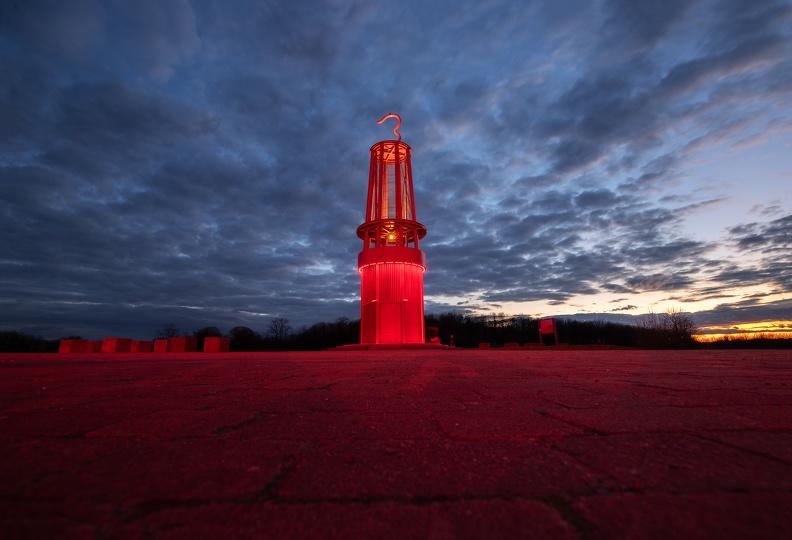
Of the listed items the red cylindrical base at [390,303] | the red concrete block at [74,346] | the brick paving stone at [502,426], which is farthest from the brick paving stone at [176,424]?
the red cylindrical base at [390,303]

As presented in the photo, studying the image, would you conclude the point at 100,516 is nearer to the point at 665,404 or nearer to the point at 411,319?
the point at 665,404

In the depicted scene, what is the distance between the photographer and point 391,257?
1803 cm

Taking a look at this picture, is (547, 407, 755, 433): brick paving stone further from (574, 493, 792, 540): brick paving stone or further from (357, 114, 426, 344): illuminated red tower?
(357, 114, 426, 344): illuminated red tower

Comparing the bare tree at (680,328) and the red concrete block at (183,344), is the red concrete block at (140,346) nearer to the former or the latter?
the red concrete block at (183,344)

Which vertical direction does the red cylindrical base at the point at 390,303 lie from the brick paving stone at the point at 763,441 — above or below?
above

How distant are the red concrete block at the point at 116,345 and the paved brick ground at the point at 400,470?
47.9 ft

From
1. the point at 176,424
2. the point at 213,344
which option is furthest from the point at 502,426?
the point at 213,344

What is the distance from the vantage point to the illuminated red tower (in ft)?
59.5

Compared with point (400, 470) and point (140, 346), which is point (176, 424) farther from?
point (140, 346)

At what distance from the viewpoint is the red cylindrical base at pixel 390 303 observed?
18047 millimetres

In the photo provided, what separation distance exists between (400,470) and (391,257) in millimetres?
17042

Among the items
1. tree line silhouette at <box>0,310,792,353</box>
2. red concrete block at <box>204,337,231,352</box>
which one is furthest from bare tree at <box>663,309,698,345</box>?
red concrete block at <box>204,337,231,352</box>

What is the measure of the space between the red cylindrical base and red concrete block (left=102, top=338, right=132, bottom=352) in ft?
29.6

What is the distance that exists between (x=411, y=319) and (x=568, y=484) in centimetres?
1751
